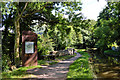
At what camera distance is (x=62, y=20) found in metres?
12.2

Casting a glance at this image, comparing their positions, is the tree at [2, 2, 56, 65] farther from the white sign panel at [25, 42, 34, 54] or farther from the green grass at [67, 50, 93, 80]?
the green grass at [67, 50, 93, 80]

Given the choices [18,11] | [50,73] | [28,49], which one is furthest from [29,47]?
[50,73]

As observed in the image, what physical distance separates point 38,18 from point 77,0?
214 inches

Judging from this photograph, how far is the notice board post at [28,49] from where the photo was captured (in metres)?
11.4

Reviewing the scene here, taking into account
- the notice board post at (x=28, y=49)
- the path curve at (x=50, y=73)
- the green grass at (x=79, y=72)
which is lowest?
the green grass at (x=79, y=72)

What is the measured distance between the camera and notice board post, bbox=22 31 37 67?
11.4 metres

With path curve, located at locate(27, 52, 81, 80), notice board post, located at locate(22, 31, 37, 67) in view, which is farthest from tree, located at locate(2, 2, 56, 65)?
path curve, located at locate(27, 52, 81, 80)

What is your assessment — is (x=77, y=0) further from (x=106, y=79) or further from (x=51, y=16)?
(x=106, y=79)

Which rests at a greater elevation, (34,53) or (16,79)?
(34,53)

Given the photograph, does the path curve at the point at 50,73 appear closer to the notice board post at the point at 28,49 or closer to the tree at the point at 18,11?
the notice board post at the point at 28,49

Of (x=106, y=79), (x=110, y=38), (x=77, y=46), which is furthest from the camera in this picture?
(x=77, y=46)

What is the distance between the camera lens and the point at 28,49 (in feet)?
38.1

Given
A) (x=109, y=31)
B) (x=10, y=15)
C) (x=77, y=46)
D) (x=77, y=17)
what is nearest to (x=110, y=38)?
(x=109, y=31)

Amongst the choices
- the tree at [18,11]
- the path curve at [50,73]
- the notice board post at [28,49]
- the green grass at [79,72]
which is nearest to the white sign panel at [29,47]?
the notice board post at [28,49]
